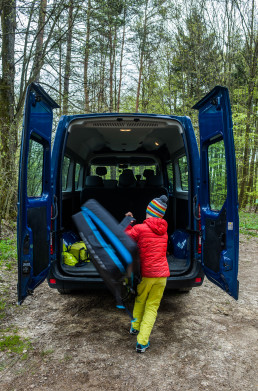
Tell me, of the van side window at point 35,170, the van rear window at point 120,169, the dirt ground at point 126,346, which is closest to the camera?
the dirt ground at point 126,346

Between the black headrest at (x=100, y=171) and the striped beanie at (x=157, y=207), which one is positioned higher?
the black headrest at (x=100, y=171)

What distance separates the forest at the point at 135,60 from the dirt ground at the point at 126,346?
3.63 m

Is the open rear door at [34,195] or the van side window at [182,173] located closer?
the open rear door at [34,195]

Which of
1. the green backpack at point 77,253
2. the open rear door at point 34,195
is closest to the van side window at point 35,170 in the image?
the open rear door at point 34,195

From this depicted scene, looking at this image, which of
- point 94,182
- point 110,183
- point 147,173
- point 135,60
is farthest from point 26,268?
point 135,60

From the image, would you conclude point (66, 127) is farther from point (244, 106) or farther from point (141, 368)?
point (244, 106)

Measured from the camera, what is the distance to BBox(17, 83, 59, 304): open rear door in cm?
269

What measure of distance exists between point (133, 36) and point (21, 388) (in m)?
14.8

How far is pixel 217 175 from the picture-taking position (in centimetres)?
359

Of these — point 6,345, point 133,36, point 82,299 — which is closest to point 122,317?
point 82,299

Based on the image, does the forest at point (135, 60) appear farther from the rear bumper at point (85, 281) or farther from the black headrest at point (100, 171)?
the rear bumper at point (85, 281)

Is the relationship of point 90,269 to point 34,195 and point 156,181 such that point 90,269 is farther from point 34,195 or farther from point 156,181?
point 156,181

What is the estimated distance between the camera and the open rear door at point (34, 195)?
2.69 meters

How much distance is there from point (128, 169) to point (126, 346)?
3234 mm
